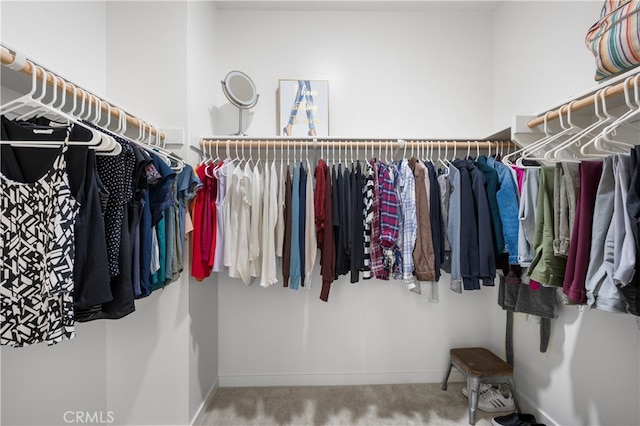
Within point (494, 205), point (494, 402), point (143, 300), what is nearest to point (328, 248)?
point (494, 205)

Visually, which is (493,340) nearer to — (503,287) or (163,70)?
(503,287)

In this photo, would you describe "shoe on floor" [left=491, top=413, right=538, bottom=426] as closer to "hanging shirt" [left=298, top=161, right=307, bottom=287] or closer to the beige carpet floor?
the beige carpet floor

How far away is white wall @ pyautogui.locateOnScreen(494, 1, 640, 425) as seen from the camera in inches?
58.6

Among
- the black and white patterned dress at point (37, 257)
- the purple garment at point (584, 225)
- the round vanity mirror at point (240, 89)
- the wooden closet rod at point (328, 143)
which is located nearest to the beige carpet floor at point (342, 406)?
the purple garment at point (584, 225)

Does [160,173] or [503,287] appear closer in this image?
[160,173]

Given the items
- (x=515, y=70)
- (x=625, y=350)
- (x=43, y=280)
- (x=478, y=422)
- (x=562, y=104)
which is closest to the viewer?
(x=43, y=280)

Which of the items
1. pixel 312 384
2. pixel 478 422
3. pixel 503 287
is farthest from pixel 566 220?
pixel 312 384

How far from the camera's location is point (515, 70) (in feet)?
7.32

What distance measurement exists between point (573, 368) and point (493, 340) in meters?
0.76

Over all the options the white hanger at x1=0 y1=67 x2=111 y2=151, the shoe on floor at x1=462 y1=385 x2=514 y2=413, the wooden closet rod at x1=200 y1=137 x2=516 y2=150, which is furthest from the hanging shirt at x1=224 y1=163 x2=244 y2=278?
the shoe on floor at x1=462 y1=385 x2=514 y2=413

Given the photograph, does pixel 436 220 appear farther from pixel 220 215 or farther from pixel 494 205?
pixel 220 215

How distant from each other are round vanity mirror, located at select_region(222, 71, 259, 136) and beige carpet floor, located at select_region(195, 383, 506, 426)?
77.1 inches

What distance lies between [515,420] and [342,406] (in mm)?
1083

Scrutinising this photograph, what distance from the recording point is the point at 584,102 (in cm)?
123
